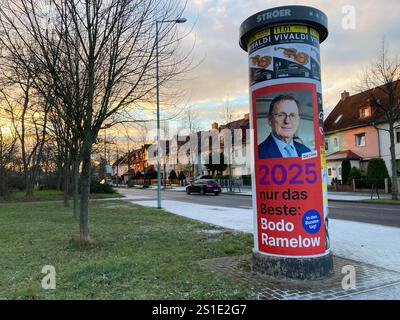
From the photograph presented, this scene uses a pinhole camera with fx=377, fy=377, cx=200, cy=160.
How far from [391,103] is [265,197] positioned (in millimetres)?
21130

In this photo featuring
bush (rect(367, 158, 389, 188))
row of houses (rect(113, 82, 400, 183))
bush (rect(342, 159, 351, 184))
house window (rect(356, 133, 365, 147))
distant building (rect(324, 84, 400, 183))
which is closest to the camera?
bush (rect(367, 158, 389, 188))

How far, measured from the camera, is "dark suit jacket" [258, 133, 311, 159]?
5719mm

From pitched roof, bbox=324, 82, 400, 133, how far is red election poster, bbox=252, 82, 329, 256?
106 feet

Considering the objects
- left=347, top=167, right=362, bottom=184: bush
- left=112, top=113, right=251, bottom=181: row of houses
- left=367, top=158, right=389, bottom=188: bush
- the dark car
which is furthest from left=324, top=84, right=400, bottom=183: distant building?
the dark car

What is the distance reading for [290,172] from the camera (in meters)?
5.67

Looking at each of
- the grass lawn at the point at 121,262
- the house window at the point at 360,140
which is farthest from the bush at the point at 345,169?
the grass lawn at the point at 121,262

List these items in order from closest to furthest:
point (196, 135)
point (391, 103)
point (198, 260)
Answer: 1. point (198, 260)
2. point (391, 103)
3. point (196, 135)

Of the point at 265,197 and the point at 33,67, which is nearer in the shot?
the point at 265,197

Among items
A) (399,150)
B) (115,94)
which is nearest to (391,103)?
(399,150)

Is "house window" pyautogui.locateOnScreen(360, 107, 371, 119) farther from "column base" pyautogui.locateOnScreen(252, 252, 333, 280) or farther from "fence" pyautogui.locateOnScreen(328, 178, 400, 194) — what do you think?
"column base" pyautogui.locateOnScreen(252, 252, 333, 280)

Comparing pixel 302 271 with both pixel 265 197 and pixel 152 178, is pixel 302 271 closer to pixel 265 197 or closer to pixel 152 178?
pixel 265 197

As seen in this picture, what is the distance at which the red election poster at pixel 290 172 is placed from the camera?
18.5ft

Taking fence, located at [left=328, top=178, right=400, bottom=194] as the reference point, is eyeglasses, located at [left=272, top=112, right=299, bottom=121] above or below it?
above

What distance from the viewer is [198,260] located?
6859 millimetres
